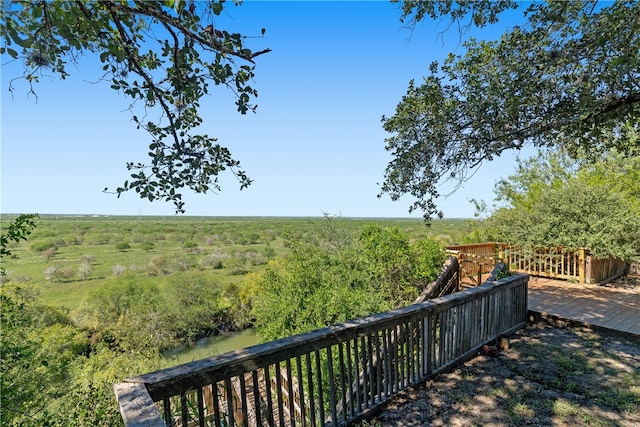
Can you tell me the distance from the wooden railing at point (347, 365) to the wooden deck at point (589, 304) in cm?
148

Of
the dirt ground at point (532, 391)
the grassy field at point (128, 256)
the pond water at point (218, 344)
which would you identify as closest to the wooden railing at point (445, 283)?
the dirt ground at point (532, 391)

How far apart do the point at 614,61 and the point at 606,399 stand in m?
3.01

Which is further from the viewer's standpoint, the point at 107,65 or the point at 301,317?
the point at 301,317

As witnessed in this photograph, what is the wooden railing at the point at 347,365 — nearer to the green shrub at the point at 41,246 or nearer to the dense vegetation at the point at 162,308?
the dense vegetation at the point at 162,308

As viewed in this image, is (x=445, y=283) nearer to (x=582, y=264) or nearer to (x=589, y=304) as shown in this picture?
(x=589, y=304)

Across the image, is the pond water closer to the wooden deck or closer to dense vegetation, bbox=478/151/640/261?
dense vegetation, bbox=478/151/640/261

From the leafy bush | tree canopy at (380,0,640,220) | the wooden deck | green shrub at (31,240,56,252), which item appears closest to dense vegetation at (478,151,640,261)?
the wooden deck

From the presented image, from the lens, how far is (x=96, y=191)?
207 centimetres

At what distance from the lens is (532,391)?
130 inches

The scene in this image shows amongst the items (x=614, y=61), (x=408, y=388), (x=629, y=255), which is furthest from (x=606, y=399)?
(x=629, y=255)

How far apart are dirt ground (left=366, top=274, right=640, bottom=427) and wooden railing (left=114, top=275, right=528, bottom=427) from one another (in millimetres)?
197

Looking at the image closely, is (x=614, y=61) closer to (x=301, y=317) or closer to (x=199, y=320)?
(x=301, y=317)

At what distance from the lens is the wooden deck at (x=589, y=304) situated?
574 cm

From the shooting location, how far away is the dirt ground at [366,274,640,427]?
2850mm
